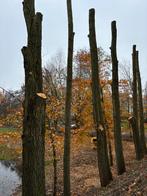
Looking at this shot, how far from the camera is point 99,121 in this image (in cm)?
1634

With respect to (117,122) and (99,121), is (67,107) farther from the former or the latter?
(117,122)

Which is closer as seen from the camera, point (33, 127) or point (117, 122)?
point (33, 127)

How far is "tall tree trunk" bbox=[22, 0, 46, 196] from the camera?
884 cm

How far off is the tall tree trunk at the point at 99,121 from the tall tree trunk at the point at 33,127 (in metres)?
7.33

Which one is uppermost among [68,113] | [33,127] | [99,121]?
[68,113]

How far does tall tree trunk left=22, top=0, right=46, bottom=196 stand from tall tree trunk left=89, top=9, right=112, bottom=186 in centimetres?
733

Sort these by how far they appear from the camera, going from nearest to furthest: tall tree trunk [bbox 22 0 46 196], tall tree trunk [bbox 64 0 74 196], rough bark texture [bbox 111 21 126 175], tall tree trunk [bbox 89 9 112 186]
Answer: tall tree trunk [bbox 22 0 46 196] → tall tree trunk [bbox 64 0 74 196] → tall tree trunk [bbox 89 9 112 186] → rough bark texture [bbox 111 21 126 175]

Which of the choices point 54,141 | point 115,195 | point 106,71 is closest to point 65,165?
point 54,141

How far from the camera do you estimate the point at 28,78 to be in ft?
29.8

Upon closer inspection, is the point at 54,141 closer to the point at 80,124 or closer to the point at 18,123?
the point at 18,123

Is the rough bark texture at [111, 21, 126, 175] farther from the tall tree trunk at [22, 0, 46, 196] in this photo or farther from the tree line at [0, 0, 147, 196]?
the tall tree trunk at [22, 0, 46, 196]

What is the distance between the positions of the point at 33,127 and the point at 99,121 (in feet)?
25.3

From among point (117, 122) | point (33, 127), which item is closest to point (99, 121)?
point (117, 122)

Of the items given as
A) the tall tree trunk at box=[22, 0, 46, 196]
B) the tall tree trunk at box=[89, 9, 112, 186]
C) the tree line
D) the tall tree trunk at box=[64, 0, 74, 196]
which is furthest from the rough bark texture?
the tall tree trunk at box=[22, 0, 46, 196]
